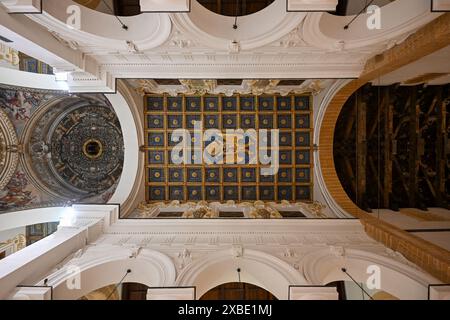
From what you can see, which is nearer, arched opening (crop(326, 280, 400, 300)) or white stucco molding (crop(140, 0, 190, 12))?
white stucco molding (crop(140, 0, 190, 12))

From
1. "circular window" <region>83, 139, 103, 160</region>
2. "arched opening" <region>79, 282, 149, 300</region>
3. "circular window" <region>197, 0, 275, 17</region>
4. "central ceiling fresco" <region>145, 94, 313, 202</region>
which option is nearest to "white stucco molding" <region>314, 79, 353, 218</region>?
"central ceiling fresco" <region>145, 94, 313, 202</region>

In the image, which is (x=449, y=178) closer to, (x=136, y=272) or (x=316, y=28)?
(x=316, y=28)

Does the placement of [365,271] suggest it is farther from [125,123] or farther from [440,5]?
[125,123]

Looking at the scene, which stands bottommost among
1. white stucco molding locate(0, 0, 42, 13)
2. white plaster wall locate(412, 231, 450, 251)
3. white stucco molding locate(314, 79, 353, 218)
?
white plaster wall locate(412, 231, 450, 251)

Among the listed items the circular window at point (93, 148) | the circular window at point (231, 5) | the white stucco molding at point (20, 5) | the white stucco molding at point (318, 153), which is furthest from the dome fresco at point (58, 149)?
the white stucco molding at point (318, 153)

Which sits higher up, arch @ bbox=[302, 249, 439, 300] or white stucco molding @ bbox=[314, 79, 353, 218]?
white stucco molding @ bbox=[314, 79, 353, 218]

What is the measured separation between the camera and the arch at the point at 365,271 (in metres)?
5.19

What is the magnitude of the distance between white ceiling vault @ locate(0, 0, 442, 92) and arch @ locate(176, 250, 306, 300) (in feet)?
13.7

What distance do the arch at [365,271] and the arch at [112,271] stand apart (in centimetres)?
283

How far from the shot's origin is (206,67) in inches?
279

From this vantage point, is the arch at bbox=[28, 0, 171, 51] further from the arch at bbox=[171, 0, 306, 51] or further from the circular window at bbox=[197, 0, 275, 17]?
the circular window at bbox=[197, 0, 275, 17]

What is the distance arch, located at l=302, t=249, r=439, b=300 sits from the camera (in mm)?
5188

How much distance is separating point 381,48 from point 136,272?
7.12 meters
